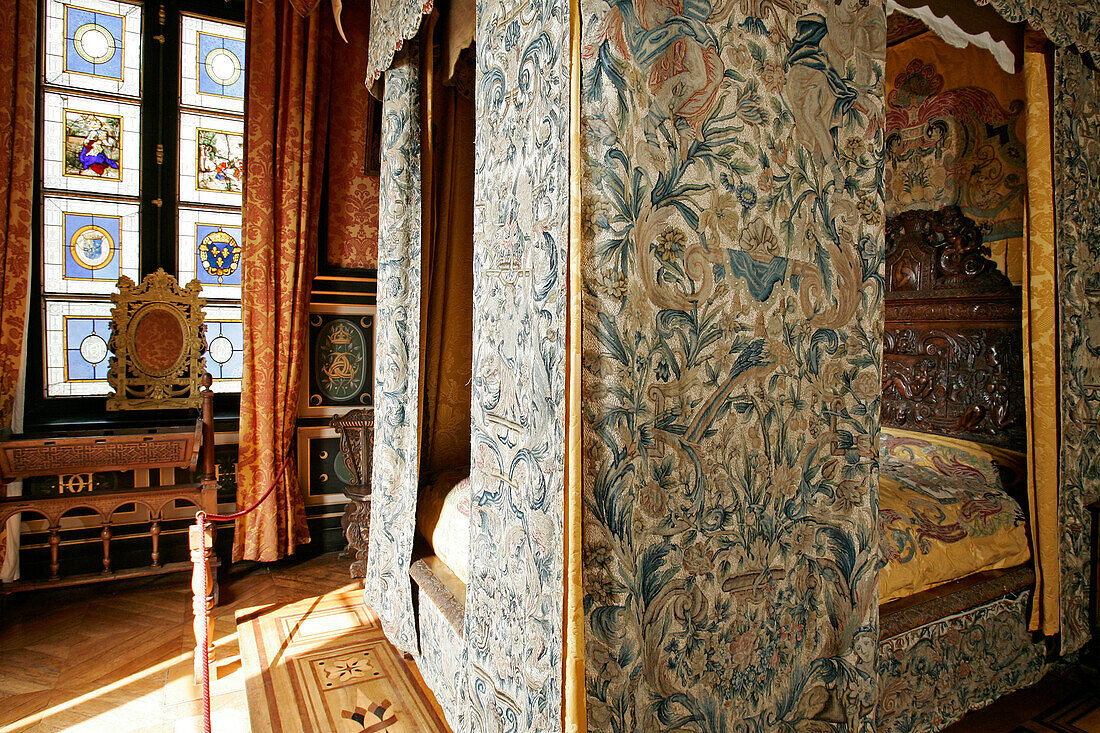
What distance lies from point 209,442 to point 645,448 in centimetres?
298

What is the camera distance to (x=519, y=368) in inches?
63.8

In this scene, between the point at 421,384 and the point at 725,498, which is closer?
the point at 725,498

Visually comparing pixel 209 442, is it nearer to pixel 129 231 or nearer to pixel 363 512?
pixel 363 512

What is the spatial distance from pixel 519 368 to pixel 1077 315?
2354mm

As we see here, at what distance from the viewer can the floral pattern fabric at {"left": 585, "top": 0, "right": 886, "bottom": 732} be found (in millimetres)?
1354

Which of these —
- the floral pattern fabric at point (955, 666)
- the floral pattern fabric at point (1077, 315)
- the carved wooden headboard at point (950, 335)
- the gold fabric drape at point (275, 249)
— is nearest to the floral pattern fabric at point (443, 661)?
the floral pattern fabric at point (955, 666)

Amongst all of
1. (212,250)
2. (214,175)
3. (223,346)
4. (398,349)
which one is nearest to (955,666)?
(398,349)

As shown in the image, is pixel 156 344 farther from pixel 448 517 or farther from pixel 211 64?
pixel 448 517

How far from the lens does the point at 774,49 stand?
1.53 m

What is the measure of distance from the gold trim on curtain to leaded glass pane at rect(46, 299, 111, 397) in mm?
3457

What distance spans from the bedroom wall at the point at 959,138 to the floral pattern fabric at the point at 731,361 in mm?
1744

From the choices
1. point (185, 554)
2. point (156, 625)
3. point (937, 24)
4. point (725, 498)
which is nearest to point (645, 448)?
point (725, 498)

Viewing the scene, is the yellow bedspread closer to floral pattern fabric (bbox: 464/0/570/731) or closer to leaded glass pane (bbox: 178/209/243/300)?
floral pattern fabric (bbox: 464/0/570/731)

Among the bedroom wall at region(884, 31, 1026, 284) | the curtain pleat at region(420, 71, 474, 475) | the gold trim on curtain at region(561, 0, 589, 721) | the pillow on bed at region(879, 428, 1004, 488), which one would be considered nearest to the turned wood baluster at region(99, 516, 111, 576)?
the curtain pleat at region(420, 71, 474, 475)
